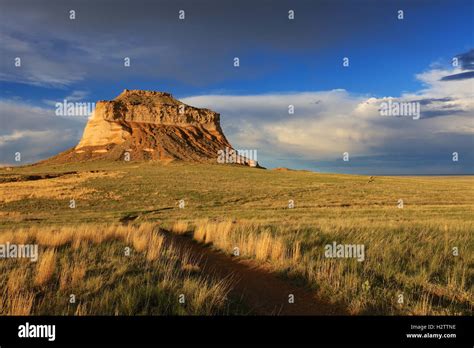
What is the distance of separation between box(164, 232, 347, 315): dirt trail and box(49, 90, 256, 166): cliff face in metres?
112

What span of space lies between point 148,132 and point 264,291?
13626 cm

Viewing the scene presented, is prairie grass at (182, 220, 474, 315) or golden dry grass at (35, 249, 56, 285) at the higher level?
golden dry grass at (35, 249, 56, 285)

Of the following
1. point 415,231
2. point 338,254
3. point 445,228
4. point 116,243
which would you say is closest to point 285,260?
point 338,254

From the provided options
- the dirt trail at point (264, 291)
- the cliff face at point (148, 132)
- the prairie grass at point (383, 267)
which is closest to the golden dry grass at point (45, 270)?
the dirt trail at point (264, 291)

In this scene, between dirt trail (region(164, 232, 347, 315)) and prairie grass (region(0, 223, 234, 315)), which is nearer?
prairie grass (region(0, 223, 234, 315))

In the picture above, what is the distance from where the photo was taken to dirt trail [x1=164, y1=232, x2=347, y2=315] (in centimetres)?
654

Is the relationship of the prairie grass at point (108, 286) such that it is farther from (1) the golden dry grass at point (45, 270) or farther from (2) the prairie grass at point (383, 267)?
(2) the prairie grass at point (383, 267)

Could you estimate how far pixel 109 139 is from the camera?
5389 inches

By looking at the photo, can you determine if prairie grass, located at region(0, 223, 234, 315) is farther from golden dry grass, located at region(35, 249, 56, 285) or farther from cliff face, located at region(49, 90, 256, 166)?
cliff face, located at region(49, 90, 256, 166)

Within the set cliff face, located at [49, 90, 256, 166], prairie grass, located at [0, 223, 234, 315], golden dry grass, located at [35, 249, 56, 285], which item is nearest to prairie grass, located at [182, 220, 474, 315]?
prairie grass, located at [0, 223, 234, 315]

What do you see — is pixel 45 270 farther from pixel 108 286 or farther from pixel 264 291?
pixel 264 291

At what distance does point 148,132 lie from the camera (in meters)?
138
